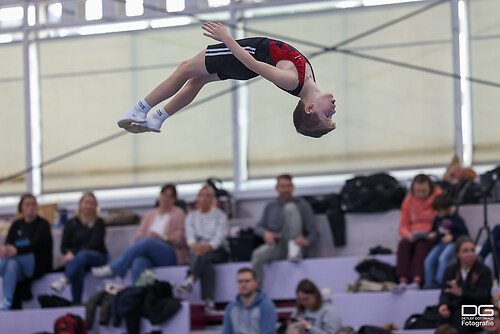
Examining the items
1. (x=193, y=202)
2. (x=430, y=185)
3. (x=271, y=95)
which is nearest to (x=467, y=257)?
(x=430, y=185)

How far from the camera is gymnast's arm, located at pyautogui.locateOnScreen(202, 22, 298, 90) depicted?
4219 millimetres

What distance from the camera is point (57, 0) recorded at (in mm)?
10578

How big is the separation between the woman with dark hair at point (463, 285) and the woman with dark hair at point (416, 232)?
54cm

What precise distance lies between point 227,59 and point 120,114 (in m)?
6.24

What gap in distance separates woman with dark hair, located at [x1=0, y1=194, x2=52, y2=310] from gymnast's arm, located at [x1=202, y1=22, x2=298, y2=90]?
4545 millimetres

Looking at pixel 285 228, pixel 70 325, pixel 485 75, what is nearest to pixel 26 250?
pixel 70 325

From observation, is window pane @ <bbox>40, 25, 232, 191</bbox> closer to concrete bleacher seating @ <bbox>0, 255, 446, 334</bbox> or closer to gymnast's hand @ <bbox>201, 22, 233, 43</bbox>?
concrete bleacher seating @ <bbox>0, 255, 446, 334</bbox>

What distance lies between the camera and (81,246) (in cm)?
823

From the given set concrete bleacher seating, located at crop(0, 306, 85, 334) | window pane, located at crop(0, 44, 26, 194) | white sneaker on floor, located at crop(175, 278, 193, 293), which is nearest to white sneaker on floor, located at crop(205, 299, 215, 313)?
white sneaker on floor, located at crop(175, 278, 193, 293)

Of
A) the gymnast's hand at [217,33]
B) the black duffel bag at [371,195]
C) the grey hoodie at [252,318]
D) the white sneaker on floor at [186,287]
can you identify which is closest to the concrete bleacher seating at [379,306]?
the grey hoodie at [252,318]

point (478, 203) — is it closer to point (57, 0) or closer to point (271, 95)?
point (271, 95)

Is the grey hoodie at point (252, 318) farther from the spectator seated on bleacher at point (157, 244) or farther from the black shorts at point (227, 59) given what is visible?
the black shorts at point (227, 59)

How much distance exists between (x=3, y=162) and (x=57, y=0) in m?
2.11

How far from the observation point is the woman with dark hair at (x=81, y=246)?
7922 mm
